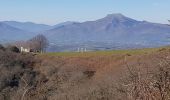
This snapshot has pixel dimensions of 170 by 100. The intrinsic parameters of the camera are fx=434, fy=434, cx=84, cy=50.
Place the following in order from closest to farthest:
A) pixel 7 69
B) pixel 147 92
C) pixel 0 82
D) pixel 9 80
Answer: pixel 147 92 < pixel 0 82 < pixel 9 80 < pixel 7 69

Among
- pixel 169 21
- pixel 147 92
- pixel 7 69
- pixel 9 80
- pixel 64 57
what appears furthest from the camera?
→ pixel 64 57

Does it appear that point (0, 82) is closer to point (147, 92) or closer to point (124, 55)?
point (124, 55)

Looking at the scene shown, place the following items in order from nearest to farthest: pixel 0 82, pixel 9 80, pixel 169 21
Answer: pixel 169 21, pixel 0 82, pixel 9 80

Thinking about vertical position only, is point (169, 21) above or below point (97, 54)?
above

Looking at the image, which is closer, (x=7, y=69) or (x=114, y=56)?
(x=7, y=69)

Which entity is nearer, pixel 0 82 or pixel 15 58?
pixel 0 82

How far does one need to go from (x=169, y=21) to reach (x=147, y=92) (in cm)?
68

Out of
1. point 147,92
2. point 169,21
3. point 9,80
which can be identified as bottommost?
point 9,80

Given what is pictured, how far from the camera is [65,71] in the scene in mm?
52406

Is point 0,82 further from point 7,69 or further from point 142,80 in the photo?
point 142,80

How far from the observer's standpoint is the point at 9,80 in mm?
46125

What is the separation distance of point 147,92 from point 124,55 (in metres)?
53.9

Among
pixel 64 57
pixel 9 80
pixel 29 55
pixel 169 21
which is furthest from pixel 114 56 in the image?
pixel 169 21

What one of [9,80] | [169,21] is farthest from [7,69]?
[169,21]
